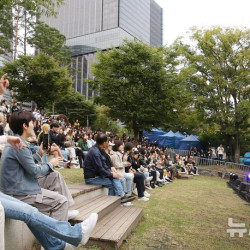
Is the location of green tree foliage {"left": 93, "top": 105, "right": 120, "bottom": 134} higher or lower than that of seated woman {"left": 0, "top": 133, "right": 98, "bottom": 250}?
higher

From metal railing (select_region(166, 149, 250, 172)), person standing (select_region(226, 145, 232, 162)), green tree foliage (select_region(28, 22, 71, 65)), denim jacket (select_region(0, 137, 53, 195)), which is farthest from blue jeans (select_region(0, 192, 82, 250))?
green tree foliage (select_region(28, 22, 71, 65))

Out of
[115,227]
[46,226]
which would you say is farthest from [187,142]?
[46,226]

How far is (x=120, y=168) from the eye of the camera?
267 inches

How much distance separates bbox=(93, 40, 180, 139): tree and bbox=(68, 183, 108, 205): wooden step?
1409 centimetres

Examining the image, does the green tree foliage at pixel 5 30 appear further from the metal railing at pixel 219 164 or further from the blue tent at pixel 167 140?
the metal railing at pixel 219 164

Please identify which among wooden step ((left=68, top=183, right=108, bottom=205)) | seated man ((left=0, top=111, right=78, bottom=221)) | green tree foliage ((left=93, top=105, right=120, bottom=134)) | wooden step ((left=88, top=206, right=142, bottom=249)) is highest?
green tree foliage ((left=93, top=105, right=120, bottom=134))

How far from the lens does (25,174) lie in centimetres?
291

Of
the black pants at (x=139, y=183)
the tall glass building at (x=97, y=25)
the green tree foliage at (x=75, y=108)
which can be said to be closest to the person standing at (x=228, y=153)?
the black pants at (x=139, y=183)

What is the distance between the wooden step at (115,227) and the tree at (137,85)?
14838 millimetres

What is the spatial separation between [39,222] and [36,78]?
22776 mm

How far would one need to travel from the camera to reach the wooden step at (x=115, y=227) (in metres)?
3.37

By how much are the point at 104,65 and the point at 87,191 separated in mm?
17505

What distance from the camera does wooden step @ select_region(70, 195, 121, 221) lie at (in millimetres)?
3905

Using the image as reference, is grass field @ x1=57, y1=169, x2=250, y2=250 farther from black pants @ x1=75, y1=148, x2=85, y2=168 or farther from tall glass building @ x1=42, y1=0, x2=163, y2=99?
tall glass building @ x1=42, y1=0, x2=163, y2=99
